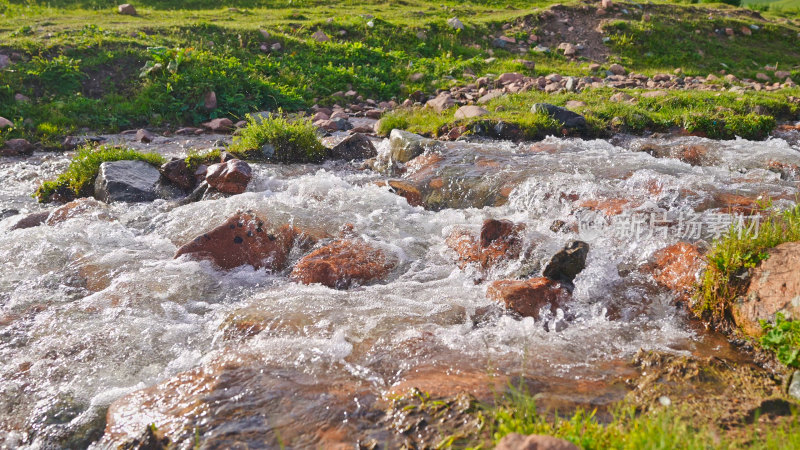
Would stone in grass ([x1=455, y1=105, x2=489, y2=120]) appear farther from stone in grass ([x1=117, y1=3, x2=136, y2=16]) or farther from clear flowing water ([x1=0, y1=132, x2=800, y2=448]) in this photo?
stone in grass ([x1=117, y1=3, x2=136, y2=16])

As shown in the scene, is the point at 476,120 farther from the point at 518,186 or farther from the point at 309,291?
the point at 309,291

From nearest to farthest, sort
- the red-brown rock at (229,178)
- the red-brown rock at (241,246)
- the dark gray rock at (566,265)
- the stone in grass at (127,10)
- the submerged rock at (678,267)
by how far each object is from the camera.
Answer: the submerged rock at (678,267), the dark gray rock at (566,265), the red-brown rock at (241,246), the red-brown rock at (229,178), the stone in grass at (127,10)

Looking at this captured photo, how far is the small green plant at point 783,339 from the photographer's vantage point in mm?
3428

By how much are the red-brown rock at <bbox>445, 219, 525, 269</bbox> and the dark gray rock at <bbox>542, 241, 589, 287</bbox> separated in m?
0.69

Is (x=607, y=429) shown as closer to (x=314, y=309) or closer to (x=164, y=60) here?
(x=314, y=309)

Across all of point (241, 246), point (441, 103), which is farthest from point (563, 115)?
point (241, 246)

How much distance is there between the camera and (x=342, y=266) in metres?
5.55

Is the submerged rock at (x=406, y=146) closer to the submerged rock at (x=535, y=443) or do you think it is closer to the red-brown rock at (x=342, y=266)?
the red-brown rock at (x=342, y=266)

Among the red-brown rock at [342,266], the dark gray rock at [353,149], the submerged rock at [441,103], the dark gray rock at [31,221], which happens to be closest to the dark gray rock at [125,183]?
the dark gray rock at [31,221]

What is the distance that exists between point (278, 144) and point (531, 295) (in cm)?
609

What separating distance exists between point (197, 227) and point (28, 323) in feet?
7.72

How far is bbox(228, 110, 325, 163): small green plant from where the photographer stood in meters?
9.41

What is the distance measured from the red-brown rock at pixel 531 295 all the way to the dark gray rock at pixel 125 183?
565 centimetres

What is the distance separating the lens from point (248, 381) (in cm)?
359
